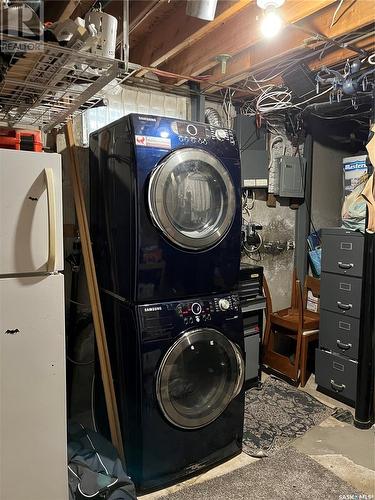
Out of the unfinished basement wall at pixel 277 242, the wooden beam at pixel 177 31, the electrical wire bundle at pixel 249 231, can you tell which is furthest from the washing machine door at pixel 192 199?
the unfinished basement wall at pixel 277 242

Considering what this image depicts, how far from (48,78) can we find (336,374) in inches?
107

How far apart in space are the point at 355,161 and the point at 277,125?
78 cm

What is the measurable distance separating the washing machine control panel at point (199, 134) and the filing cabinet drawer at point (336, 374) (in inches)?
72.3

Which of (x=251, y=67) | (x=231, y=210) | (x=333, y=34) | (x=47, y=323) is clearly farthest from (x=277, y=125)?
(x=47, y=323)

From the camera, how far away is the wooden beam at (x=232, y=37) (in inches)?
68.1

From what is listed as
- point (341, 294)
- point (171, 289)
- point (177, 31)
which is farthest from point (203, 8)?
point (341, 294)

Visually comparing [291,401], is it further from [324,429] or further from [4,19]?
[4,19]

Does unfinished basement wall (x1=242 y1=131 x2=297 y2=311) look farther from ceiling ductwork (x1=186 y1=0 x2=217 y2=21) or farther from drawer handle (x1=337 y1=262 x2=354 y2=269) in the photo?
ceiling ductwork (x1=186 y1=0 x2=217 y2=21)

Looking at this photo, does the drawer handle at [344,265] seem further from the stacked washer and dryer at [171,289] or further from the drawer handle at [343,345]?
the stacked washer and dryer at [171,289]

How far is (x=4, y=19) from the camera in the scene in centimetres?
116

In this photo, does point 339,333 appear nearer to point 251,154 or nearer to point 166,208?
point 251,154

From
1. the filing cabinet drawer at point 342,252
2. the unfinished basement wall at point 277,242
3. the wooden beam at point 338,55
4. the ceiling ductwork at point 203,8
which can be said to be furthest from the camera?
the unfinished basement wall at point 277,242

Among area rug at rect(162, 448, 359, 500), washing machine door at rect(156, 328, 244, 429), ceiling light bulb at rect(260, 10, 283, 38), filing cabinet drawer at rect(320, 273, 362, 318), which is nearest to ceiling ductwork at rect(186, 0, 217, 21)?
ceiling light bulb at rect(260, 10, 283, 38)

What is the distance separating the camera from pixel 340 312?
2.78 meters
